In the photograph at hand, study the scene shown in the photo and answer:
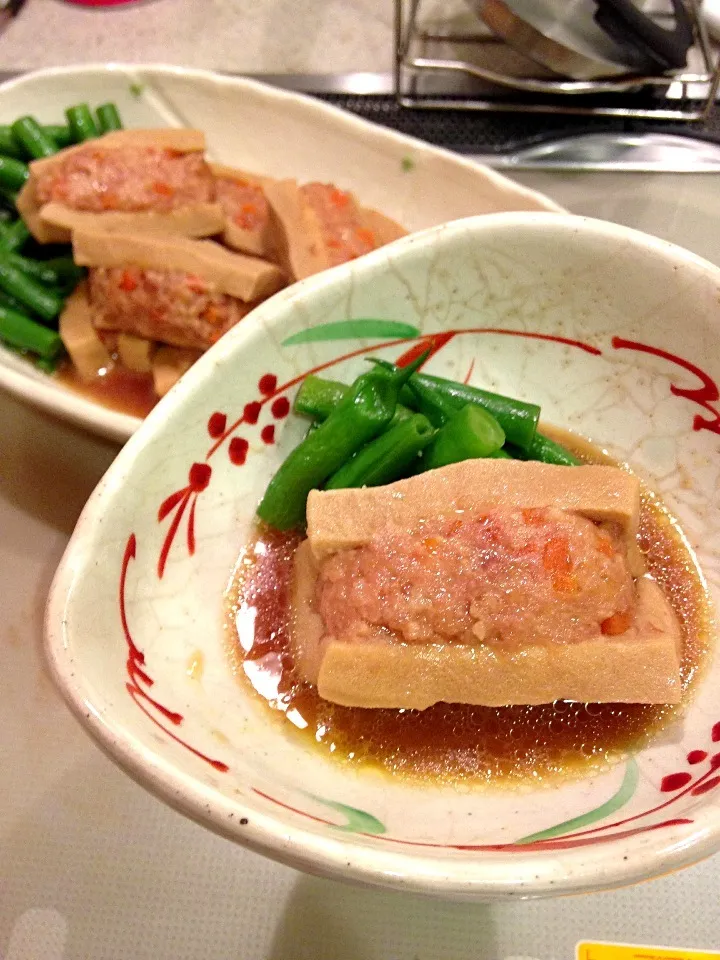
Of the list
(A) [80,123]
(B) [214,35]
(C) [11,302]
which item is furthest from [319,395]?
(B) [214,35]

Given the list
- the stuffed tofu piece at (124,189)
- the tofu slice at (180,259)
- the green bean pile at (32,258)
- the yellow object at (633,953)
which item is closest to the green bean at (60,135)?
the green bean pile at (32,258)

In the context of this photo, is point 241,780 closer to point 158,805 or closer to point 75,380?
point 158,805

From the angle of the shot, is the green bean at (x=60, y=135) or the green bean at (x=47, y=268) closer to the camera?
the green bean at (x=47, y=268)

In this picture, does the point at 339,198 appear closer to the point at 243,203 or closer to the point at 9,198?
the point at 243,203

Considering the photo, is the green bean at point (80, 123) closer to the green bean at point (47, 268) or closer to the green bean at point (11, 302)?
the green bean at point (47, 268)

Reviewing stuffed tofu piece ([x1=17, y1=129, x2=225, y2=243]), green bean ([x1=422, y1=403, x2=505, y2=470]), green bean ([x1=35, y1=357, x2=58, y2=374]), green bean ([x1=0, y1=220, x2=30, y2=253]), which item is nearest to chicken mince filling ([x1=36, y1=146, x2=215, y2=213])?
stuffed tofu piece ([x1=17, y1=129, x2=225, y2=243])

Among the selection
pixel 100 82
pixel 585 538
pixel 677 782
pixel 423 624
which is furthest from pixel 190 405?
pixel 100 82
